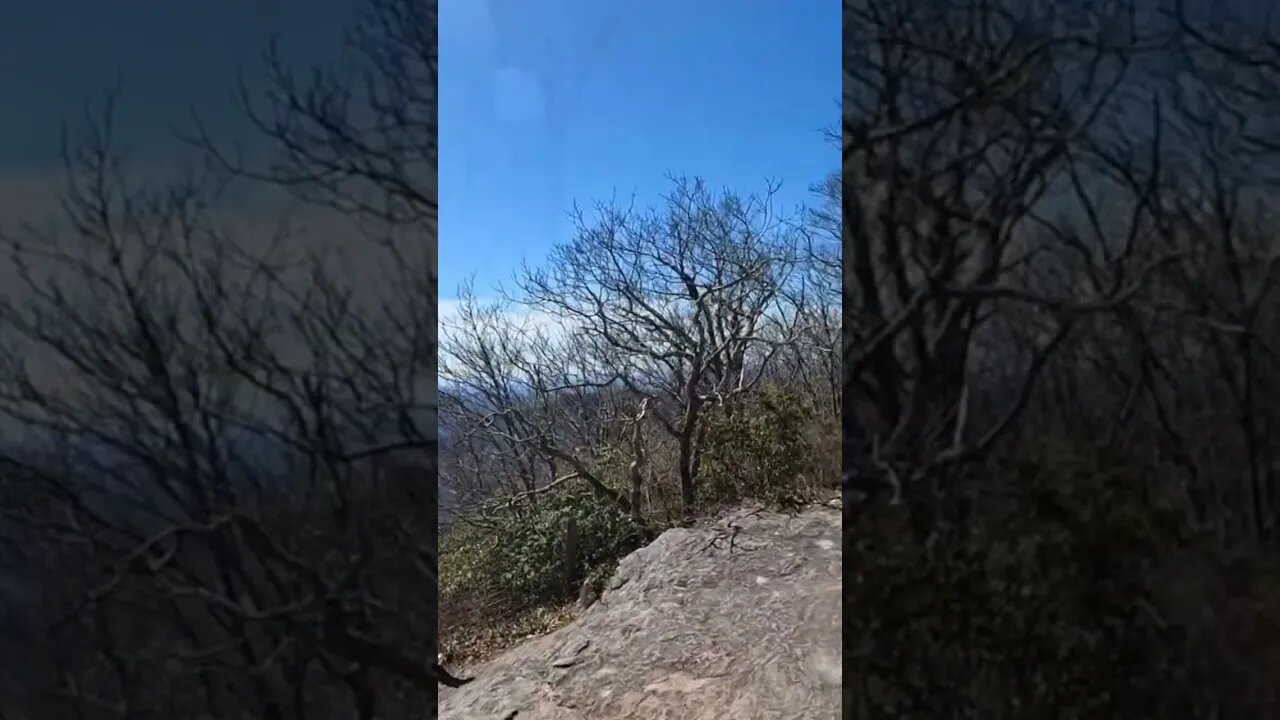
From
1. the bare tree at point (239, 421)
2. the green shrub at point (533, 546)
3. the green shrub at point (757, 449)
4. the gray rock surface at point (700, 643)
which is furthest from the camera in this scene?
the green shrub at point (757, 449)

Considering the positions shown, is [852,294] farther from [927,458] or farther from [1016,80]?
[1016,80]

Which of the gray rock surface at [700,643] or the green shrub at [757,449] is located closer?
the gray rock surface at [700,643]

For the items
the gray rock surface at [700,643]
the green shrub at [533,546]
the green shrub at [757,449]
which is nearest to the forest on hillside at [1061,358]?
the gray rock surface at [700,643]

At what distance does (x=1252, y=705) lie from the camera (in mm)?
1491

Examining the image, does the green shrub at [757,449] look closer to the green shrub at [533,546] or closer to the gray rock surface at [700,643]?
the gray rock surface at [700,643]

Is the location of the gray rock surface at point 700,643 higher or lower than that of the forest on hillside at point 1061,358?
lower

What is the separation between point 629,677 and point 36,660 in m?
1.41

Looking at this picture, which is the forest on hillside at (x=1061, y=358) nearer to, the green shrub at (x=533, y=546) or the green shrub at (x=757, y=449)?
the green shrub at (x=757, y=449)

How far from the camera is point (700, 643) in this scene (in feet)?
7.51

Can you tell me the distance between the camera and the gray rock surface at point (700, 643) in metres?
2.07

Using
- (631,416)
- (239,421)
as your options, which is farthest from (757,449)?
(239,421)

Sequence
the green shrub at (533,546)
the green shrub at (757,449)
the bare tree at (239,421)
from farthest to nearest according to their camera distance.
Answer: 1. the green shrub at (757,449)
2. the green shrub at (533,546)
3. the bare tree at (239,421)

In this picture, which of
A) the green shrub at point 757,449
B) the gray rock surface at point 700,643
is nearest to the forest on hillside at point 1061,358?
the gray rock surface at point 700,643

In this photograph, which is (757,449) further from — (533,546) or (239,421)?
(239,421)
